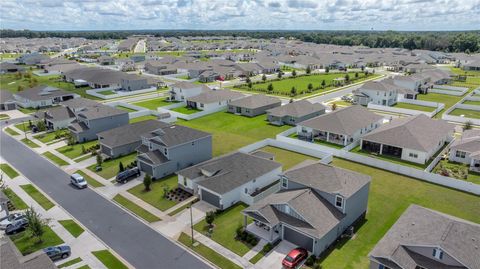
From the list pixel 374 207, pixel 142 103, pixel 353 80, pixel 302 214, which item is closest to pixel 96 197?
pixel 302 214

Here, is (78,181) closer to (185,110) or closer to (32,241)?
(32,241)

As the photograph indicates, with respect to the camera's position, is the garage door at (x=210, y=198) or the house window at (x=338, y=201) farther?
the garage door at (x=210, y=198)

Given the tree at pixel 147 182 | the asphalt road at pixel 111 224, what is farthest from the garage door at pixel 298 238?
the tree at pixel 147 182

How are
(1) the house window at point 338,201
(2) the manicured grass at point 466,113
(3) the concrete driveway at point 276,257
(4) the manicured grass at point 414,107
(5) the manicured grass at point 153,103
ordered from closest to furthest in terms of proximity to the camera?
(3) the concrete driveway at point 276,257
(1) the house window at point 338,201
(2) the manicured grass at point 466,113
(4) the manicured grass at point 414,107
(5) the manicured grass at point 153,103

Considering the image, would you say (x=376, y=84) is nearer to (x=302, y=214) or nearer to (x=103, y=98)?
(x=302, y=214)

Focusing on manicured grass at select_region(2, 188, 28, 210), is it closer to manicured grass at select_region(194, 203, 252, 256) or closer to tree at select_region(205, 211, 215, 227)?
manicured grass at select_region(194, 203, 252, 256)

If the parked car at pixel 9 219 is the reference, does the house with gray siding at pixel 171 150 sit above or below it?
above

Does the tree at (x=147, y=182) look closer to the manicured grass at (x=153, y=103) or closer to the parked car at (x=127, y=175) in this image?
the parked car at (x=127, y=175)
